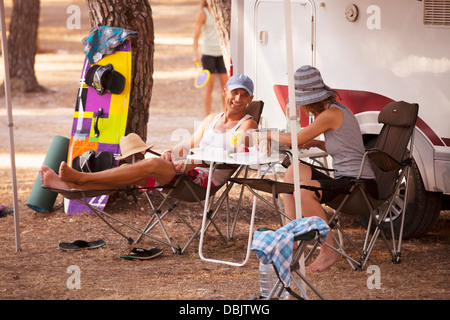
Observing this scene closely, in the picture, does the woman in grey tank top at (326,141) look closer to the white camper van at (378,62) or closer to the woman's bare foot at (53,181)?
the white camper van at (378,62)

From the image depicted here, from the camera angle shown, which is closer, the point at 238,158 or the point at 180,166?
the point at 238,158

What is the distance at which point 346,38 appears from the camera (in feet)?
17.5

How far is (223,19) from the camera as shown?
25.0 feet

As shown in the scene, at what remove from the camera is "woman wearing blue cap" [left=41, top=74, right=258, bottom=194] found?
15.6 ft

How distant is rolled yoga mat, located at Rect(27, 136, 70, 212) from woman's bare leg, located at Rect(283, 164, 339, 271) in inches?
92.0

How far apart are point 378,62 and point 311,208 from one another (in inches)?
50.3

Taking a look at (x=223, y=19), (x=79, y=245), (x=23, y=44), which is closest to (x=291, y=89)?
(x=79, y=245)

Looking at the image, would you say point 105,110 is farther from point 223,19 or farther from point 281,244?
point 281,244

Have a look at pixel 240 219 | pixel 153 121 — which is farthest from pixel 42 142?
pixel 240 219

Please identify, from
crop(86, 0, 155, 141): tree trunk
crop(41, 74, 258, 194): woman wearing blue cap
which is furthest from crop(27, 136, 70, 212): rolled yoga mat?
crop(41, 74, 258, 194): woman wearing blue cap

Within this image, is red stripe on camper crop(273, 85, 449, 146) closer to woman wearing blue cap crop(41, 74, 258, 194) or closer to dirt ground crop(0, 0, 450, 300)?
woman wearing blue cap crop(41, 74, 258, 194)
